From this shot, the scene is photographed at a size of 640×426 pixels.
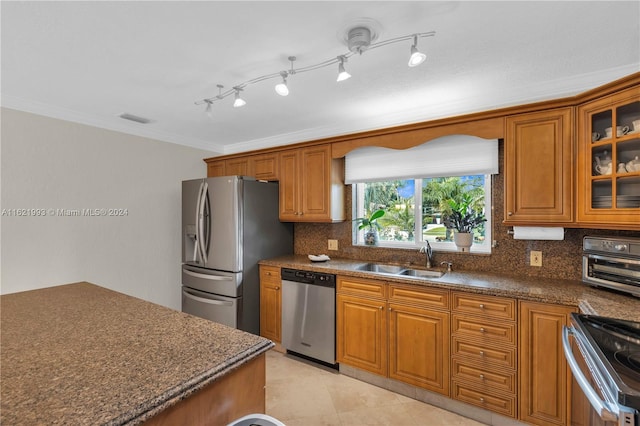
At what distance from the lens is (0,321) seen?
1344mm

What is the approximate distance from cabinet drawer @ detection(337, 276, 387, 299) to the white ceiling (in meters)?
1.54

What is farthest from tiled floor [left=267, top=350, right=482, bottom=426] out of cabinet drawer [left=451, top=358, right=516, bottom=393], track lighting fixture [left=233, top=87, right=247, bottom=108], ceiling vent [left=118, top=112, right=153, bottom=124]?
ceiling vent [left=118, top=112, right=153, bottom=124]

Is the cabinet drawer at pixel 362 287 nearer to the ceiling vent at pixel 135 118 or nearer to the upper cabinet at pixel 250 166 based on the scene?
the upper cabinet at pixel 250 166

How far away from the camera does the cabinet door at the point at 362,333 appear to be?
2393mm

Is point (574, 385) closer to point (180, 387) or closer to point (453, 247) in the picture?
point (453, 247)

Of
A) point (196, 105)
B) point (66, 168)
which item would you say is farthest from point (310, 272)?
point (66, 168)

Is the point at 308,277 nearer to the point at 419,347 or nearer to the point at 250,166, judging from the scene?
the point at 419,347

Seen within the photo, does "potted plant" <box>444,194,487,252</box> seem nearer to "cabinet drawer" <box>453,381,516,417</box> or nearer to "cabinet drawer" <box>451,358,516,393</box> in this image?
"cabinet drawer" <box>451,358,516,393</box>

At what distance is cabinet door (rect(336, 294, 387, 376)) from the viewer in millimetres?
2393

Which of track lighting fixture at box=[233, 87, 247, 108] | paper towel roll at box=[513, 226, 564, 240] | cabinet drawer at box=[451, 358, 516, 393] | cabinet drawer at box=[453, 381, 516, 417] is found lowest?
cabinet drawer at box=[453, 381, 516, 417]

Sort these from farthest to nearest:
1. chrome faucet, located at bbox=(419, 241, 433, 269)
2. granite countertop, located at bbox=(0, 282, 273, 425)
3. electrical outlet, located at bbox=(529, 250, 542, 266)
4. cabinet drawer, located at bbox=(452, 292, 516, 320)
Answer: chrome faucet, located at bbox=(419, 241, 433, 269) < electrical outlet, located at bbox=(529, 250, 542, 266) < cabinet drawer, located at bbox=(452, 292, 516, 320) < granite countertop, located at bbox=(0, 282, 273, 425)

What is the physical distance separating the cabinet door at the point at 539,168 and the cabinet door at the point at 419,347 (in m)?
0.94


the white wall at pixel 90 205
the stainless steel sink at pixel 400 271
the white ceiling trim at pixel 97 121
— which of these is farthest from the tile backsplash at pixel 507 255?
the white ceiling trim at pixel 97 121

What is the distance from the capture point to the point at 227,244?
3.00 meters
